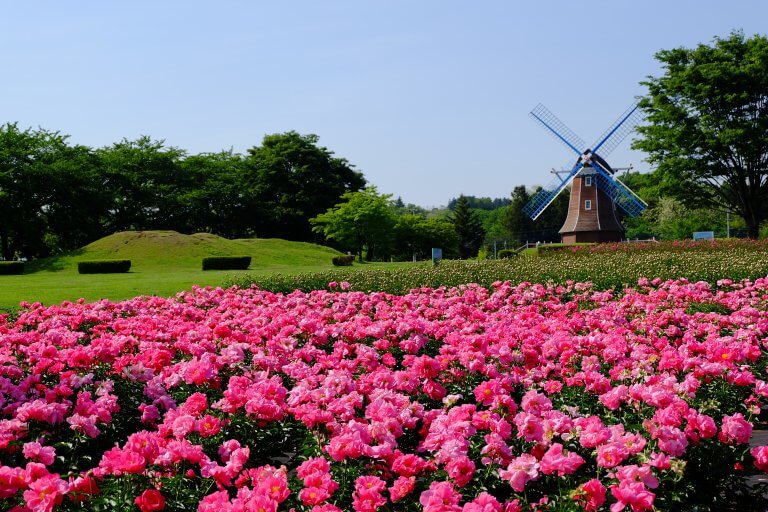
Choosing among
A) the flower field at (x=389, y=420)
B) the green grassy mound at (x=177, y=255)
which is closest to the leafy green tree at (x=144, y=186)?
the green grassy mound at (x=177, y=255)

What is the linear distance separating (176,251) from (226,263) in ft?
21.0

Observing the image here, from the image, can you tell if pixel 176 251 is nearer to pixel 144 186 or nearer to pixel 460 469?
pixel 144 186

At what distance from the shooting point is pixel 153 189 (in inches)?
2084

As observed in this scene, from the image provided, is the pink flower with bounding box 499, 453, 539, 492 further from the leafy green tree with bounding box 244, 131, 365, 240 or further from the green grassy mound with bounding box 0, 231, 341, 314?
the leafy green tree with bounding box 244, 131, 365, 240

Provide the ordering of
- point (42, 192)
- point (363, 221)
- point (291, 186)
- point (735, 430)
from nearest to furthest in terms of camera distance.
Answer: point (735, 430) < point (42, 192) < point (363, 221) < point (291, 186)

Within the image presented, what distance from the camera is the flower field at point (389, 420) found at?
9.70 ft

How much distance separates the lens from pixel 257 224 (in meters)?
59.8

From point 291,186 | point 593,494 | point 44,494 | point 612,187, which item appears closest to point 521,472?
point 593,494

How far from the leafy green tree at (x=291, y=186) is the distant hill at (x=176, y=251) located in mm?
16095

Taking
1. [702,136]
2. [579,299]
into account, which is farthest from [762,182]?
[579,299]

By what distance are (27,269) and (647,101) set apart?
32.8m

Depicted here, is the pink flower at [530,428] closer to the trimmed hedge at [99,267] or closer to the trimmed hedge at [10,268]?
the trimmed hedge at [99,267]

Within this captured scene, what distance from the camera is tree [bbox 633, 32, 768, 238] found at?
32.9m

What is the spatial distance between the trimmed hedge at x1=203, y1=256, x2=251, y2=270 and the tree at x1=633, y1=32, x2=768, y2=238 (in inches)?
845
